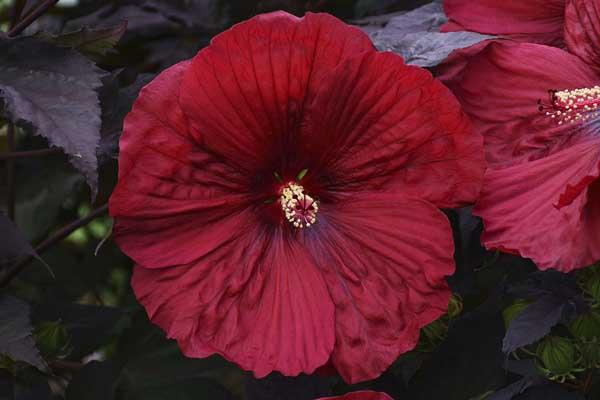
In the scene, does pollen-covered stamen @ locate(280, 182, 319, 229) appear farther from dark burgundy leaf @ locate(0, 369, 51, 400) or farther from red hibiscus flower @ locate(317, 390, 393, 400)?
dark burgundy leaf @ locate(0, 369, 51, 400)

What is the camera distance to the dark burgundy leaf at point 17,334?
2.20ft

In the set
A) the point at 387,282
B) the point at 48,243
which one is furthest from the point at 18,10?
the point at 387,282

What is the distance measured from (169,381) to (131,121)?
31 cm

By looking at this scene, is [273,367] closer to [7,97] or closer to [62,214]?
[7,97]

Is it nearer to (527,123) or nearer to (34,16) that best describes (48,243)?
(34,16)

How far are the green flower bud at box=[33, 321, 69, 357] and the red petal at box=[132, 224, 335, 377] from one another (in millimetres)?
168

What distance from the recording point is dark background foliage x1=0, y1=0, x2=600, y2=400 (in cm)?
68

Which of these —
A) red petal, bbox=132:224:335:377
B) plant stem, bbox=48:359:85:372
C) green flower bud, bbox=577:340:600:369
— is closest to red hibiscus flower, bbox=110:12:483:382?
red petal, bbox=132:224:335:377

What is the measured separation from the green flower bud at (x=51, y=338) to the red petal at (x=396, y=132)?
10.0 inches

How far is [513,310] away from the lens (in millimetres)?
742

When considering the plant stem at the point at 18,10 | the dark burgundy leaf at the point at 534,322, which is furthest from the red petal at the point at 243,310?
the plant stem at the point at 18,10

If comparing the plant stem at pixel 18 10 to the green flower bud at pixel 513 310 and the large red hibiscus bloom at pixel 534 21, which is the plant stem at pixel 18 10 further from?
the green flower bud at pixel 513 310

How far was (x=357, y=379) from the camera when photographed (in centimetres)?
68

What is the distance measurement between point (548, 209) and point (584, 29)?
152 mm
